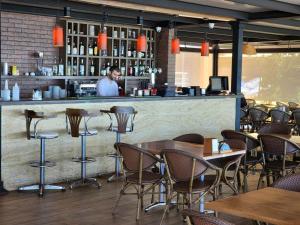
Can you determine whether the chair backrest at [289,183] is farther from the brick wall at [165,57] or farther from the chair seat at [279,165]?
the brick wall at [165,57]

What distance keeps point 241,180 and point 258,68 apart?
10.3m

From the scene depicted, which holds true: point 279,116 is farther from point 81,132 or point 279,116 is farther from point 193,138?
point 81,132

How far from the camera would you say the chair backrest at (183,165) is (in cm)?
462

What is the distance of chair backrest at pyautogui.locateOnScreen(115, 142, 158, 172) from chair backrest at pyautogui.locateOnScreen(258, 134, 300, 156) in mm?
1739

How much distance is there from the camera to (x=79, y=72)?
10102 millimetres

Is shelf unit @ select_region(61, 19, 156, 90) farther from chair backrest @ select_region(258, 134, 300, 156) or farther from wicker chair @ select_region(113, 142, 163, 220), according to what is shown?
wicker chair @ select_region(113, 142, 163, 220)

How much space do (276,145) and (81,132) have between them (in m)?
2.47

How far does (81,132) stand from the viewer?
6719mm

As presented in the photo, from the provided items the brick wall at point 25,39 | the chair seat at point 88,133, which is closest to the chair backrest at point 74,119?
the chair seat at point 88,133

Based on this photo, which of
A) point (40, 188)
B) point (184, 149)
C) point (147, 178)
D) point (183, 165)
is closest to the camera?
point (183, 165)

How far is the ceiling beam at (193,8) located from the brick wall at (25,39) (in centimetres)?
269

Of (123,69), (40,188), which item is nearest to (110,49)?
(123,69)

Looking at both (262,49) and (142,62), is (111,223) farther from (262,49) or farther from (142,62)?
(262,49)

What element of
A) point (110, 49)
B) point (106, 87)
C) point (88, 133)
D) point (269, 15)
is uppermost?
point (269, 15)
